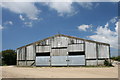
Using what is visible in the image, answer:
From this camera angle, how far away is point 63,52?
2661 cm

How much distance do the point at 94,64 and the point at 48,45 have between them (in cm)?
963

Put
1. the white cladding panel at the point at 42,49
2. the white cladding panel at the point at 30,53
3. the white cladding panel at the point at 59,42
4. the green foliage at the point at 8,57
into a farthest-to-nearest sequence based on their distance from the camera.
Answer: the green foliage at the point at 8,57 → the white cladding panel at the point at 30,53 → the white cladding panel at the point at 42,49 → the white cladding panel at the point at 59,42

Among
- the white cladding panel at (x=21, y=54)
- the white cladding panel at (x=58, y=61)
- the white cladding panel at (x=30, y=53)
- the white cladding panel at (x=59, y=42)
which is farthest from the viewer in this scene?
the white cladding panel at (x=21, y=54)

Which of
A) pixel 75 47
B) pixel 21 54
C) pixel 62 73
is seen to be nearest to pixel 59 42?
pixel 75 47

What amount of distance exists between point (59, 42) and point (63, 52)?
2.16 m

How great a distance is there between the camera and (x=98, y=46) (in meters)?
25.4

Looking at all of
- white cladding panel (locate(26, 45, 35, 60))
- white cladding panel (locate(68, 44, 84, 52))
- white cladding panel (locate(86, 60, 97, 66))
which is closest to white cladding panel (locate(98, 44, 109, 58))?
white cladding panel (locate(86, 60, 97, 66))

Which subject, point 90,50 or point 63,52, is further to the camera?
point 63,52

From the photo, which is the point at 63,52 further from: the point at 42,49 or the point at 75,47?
the point at 42,49

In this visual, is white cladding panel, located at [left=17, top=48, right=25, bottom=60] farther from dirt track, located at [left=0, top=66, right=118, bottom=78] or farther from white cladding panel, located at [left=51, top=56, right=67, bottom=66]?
dirt track, located at [left=0, top=66, right=118, bottom=78]

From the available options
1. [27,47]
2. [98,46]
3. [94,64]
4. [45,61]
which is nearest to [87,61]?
[94,64]

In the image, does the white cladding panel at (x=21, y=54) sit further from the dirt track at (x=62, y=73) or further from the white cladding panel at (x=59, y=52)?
the dirt track at (x=62, y=73)

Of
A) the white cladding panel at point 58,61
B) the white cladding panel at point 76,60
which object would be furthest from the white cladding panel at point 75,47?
the white cladding panel at point 58,61

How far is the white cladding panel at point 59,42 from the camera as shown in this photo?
26859mm
